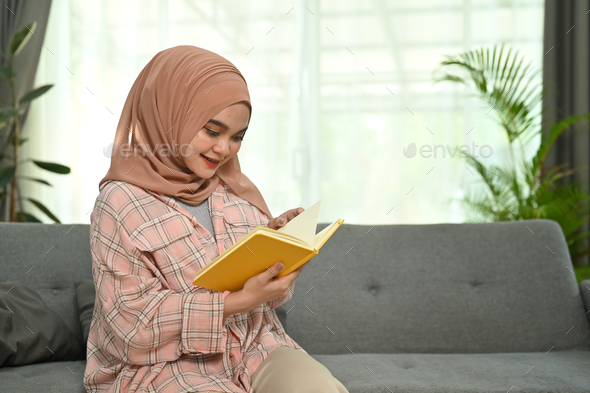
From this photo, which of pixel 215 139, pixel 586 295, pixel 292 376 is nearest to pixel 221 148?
pixel 215 139

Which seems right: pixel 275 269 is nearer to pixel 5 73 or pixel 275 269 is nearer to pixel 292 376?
pixel 292 376

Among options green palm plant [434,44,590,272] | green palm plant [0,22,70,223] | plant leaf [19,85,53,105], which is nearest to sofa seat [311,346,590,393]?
green palm plant [434,44,590,272]

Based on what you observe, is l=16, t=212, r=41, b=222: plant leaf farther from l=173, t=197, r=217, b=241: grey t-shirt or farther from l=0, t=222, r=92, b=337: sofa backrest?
l=173, t=197, r=217, b=241: grey t-shirt

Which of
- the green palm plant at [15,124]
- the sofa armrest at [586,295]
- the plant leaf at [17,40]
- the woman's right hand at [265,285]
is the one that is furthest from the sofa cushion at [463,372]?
the plant leaf at [17,40]

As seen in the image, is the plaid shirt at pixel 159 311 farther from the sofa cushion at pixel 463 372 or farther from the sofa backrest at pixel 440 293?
the sofa backrest at pixel 440 293

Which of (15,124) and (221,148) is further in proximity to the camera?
(15,124)

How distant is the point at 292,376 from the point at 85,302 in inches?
32.6

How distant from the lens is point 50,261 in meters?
1.62

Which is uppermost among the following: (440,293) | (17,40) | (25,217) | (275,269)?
(17,40)

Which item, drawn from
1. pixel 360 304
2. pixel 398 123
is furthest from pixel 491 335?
pixel 398 123

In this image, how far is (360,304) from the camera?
1675 millimetres

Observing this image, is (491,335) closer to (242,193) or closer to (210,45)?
(242,193)

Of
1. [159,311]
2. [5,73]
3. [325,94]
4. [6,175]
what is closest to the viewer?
[159,311]

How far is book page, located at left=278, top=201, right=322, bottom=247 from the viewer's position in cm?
95
